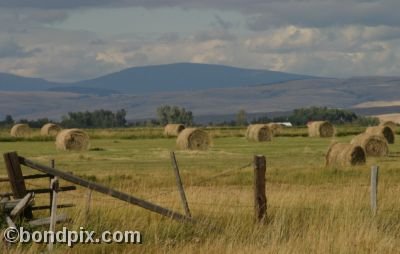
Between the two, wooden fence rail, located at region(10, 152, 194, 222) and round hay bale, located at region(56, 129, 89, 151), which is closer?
wooden fence rail, located at region(10, 152, 194, 222)

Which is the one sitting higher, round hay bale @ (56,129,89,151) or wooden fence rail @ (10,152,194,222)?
wooden fence rail @ (10,152,194,222)

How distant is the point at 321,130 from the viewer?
74062mm

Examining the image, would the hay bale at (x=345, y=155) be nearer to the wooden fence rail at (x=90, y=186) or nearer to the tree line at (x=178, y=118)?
the wooden fence rail at (x=90, y=186)

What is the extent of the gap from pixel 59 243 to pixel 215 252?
2.18 m

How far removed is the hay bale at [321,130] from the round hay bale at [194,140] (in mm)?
19866

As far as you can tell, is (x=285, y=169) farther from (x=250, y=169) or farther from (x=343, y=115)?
(x=343, y=115)

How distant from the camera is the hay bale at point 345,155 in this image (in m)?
38.0

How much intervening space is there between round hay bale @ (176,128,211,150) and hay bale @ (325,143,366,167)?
17.7 metres

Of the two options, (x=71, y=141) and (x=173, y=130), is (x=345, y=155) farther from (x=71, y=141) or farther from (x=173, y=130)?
(x=173, y=130)

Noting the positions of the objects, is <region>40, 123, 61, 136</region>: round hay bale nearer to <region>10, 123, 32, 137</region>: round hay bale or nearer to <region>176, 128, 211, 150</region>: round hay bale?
<region>10, 123, 32, 137</region>: round hay bale

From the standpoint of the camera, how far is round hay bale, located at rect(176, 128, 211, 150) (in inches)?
2190

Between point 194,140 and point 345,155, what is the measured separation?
1880 centimetres

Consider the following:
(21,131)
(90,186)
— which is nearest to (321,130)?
(21,131)

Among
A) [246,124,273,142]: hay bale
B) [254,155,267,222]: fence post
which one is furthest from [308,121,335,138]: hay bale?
[254,155,267,222]: fence post
